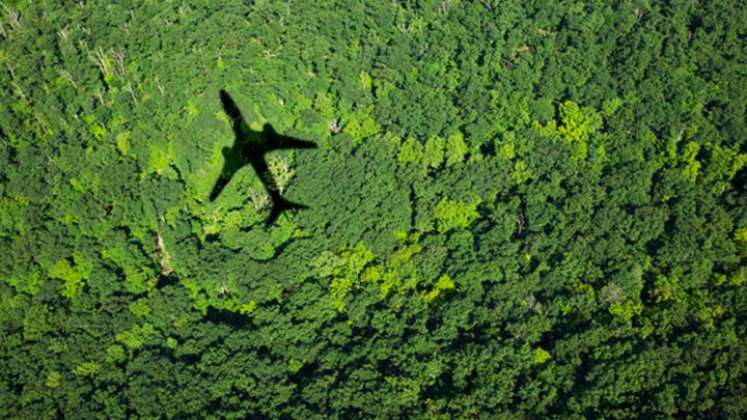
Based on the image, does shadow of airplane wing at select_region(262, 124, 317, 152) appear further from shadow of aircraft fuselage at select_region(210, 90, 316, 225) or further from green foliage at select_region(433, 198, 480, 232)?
green foliage at select_region(433, 198, 480, 232)

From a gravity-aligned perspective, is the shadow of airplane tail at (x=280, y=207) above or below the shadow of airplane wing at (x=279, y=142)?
below

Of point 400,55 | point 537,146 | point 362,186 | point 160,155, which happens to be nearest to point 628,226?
point 537,146

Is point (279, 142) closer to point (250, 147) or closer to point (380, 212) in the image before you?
point (250, 147)

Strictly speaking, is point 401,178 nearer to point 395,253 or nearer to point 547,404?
point 395,253

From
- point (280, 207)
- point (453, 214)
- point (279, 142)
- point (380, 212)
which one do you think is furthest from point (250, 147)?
point (453, 214)

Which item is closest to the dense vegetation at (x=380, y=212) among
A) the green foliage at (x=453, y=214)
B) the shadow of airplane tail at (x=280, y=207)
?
the green foliage at (x=453, y=214)

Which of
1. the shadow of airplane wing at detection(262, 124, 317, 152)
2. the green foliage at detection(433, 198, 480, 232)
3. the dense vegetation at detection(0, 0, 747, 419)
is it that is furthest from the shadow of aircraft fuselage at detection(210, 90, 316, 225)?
the green foliage at detection(433, 198, 480, 232)

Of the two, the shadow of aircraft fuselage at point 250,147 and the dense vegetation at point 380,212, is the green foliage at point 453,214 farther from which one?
the shadow of aircraft fuselage at point 250,147
